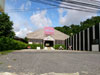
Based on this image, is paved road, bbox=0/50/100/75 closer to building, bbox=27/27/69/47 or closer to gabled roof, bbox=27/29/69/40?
building, bbox=27/27/69/47

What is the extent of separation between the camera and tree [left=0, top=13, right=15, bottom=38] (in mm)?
29264

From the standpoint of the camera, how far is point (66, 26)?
89062mm

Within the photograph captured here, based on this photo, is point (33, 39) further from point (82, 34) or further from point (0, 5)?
point (0, 5)

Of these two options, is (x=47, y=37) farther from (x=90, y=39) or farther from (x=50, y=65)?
(x=50, y=65)

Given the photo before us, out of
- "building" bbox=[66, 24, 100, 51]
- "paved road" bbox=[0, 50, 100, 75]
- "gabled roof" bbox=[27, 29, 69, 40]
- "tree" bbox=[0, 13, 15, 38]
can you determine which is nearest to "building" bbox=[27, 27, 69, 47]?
"gabled roof" bbox=[27, 29, 69, 40]

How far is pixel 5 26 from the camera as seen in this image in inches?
1158

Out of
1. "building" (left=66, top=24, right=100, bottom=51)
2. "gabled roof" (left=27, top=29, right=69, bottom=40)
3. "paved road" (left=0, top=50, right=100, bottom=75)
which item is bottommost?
"paved road" (left=0, top=50, right=100, bottom=75)

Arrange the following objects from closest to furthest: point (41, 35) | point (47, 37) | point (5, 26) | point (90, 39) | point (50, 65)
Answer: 1. point (50, 65)
2. point (90, 39)
3. point (5, 26)
4. point (47, 37)
5. point (41, 35)

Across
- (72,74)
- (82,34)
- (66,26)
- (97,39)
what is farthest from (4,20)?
(66,26)

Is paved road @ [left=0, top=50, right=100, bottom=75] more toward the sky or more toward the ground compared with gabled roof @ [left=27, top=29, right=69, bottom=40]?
more toward the ground

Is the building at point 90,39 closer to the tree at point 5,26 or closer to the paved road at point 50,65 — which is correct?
the paved road at point 50,65

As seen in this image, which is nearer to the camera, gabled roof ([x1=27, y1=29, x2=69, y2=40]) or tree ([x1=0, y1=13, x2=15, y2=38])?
tree ([x1=0, y1=13, x2=15, y2=38])

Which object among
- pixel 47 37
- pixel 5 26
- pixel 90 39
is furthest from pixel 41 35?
pixel 90 39

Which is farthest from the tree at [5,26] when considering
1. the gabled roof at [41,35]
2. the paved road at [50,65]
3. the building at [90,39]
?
the paved road at [50,65]
